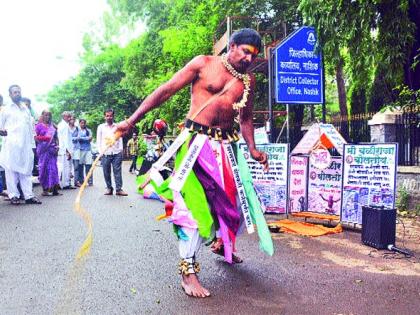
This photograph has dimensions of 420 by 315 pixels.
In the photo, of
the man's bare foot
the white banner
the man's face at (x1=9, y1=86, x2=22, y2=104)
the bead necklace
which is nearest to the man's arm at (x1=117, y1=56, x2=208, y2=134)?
the bead necklace

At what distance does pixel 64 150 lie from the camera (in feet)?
39.7

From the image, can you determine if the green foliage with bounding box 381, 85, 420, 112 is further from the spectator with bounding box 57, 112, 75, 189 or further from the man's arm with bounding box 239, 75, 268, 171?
the spectator with bounding box 57, 112, 75, 189

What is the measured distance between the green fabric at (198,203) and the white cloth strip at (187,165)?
0.04 meters

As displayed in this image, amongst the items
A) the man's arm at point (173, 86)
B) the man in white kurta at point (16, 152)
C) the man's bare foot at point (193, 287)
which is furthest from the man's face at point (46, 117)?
the man's bare foot at point (193, 287)

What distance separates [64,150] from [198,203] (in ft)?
30.0

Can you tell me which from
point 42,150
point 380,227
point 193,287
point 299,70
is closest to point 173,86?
point 193,287

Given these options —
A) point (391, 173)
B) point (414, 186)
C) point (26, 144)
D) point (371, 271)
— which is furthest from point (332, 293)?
point (26, 144)

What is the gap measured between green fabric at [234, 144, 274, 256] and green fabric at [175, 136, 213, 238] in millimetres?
401

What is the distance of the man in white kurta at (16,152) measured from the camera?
8.91 metres

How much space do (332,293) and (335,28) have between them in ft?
16.6

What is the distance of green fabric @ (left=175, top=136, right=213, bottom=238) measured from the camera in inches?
144

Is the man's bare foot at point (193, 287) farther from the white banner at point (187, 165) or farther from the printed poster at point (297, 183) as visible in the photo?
the printed poster at point (297, 183)

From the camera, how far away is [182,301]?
3488mm

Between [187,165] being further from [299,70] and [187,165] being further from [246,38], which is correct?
[299,70]
